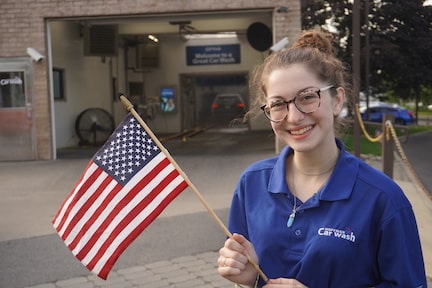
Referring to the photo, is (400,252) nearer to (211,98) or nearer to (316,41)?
(316,41)

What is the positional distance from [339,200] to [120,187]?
1122 mm

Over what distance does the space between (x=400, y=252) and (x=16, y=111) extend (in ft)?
44.3

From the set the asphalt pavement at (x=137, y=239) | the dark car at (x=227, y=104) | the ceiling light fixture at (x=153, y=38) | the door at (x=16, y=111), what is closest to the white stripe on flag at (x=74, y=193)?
the asphalt pavement at (x=137, y=239)

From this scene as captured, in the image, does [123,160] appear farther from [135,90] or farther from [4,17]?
[135,90]

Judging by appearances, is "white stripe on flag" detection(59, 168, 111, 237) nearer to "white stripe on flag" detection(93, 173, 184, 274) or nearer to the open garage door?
"white stripe on flag" detection(93, 173, 184, 274)

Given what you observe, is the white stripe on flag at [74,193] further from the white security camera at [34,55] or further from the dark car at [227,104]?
the dark car at [227,104]

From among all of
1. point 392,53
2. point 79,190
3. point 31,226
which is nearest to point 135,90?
point 392,53

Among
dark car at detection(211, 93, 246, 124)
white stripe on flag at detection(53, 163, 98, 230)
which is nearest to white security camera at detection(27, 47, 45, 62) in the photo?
white stripe on flag at detection(53, 163, 98, 230)

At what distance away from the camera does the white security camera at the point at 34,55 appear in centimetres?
1399

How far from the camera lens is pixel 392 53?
23.1 meters

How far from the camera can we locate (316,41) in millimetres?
2508

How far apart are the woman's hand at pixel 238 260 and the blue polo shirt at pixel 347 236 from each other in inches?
2.2

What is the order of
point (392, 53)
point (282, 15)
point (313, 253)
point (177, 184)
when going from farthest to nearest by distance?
point (392, 53), point (282, 15), point (177, 184), point (313, 253)

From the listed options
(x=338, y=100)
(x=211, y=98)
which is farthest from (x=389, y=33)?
(x=338, y=100)
